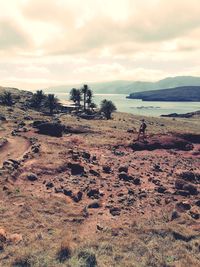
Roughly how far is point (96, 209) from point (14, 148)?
24.2 m

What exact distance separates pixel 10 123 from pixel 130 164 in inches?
1534

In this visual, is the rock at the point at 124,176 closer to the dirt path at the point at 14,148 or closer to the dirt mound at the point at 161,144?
the dirt path at the point at 14,148

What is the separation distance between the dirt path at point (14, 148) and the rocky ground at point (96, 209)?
0.16 m

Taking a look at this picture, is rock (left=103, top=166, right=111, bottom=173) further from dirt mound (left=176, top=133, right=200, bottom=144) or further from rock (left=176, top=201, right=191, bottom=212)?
dirt mound (left=176, top=133, right=200, bottom=144)

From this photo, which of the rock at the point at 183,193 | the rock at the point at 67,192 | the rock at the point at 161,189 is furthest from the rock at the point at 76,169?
the rock at the point at 183,193

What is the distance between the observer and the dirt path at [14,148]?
4135cm

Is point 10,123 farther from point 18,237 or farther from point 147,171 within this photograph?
point 18,237

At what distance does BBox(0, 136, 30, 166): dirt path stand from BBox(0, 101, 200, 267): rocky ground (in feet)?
0.51

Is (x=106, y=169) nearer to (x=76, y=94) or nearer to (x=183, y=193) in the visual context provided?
(x=183, y=193)

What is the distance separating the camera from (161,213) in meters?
23.8

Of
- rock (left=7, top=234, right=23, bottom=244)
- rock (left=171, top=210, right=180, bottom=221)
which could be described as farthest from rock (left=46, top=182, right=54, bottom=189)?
rock (left=171, top=210, right=180, bottom=221)

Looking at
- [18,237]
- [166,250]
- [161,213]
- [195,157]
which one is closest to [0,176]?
[18,237]

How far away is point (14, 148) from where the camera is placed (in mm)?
45594

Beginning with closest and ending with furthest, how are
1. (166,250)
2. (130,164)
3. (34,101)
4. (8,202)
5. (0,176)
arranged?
(166,250), (8,202), (0,176), (130,164), (34,101)
